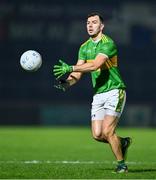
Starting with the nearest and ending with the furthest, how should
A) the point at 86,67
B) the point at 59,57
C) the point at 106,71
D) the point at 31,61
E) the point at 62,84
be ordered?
the point at 86,67
the point at 62,84
the point at 31,61
the point at 106,71
the point at 59,57

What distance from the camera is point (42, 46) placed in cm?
2997

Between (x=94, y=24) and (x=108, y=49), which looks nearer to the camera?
(x=108, y=49)

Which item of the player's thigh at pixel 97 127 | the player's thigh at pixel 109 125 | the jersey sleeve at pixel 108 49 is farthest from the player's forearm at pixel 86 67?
the player's thigh at pixel 97 127

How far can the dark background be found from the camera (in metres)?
29.8

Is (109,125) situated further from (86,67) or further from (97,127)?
(86,67)

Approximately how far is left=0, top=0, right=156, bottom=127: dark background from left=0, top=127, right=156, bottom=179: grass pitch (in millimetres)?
5099

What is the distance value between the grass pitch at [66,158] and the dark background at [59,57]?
5.10 m

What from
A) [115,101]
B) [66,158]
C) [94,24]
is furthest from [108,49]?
[66,158]

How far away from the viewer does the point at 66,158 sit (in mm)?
14805


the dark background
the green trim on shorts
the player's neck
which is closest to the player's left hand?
the player's neck

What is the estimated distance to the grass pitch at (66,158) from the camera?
10.6 m

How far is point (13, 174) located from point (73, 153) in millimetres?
6115

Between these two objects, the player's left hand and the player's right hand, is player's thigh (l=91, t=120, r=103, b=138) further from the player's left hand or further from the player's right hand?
the player's left hand

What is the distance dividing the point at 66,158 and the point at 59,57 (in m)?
15.4
